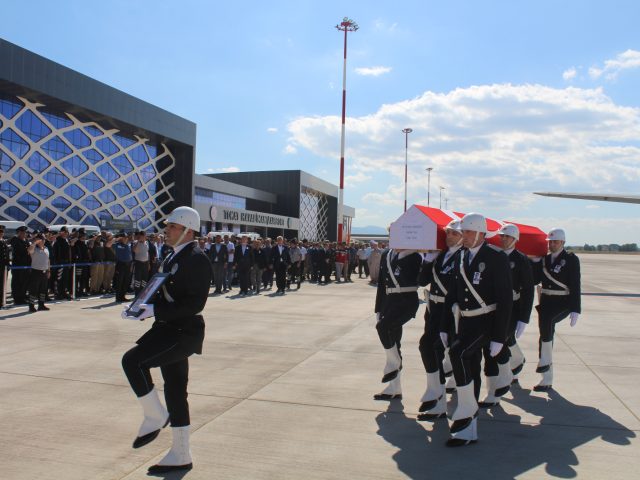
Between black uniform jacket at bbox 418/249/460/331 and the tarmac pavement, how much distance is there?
3.21 feet

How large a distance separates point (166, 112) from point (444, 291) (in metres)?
48.0

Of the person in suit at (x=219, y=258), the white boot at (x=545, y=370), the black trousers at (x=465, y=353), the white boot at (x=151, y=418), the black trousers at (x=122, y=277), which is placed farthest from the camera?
the person in suit at (x=219, y=258)

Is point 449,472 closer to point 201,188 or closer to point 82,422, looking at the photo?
point 82,422

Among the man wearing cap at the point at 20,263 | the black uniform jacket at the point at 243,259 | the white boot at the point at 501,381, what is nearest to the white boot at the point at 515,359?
the white boot at the point at 501,381

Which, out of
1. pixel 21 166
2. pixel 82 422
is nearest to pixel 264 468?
pixel 82 422

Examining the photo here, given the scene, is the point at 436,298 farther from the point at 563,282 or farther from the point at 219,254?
the point at 219,254

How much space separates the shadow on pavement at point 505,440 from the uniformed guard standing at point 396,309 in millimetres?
281

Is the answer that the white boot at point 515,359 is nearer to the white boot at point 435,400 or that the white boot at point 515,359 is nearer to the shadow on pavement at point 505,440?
the shadow on pavement at point 505,440

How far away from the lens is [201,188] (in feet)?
185

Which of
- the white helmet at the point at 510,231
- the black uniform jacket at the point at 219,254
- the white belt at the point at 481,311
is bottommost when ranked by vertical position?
the white belt at the point at 481,311

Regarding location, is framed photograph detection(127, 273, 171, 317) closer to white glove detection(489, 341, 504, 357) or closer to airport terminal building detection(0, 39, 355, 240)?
white glove detection(489, 341, 504, 357)

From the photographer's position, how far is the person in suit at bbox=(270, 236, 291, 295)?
58.4 feet

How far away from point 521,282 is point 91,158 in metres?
43.3

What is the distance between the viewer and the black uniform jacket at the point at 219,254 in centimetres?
1728
